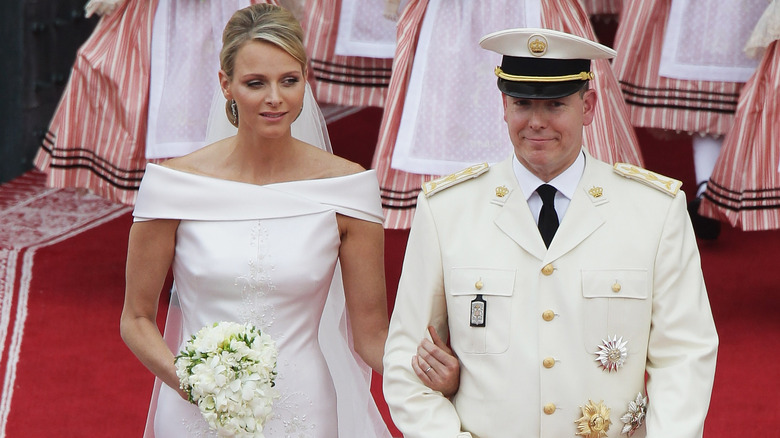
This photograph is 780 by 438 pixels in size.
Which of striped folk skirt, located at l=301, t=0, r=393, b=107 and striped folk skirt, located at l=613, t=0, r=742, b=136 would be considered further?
striped folk skirt, located at l=301, t=0, r=393, b=107

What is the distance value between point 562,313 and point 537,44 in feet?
1.56

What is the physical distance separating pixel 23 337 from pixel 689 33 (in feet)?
8.61

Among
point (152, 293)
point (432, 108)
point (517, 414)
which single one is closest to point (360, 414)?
point (152, 293)

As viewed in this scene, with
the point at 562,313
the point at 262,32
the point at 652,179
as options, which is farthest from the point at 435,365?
the point at 262,32

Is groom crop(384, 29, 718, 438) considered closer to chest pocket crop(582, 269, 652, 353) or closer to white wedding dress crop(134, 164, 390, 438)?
chest pocket crop(582, 269, 652, 353)

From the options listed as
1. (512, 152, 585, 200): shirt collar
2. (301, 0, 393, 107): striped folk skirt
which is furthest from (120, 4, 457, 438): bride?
(301, 0, 393, 107): striped folk skirt

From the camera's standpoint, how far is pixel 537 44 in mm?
2359

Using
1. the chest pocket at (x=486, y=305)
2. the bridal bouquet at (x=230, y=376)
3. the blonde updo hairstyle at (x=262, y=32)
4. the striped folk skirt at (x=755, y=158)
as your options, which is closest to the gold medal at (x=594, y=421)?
the chest pocket at (x=486, y=305)

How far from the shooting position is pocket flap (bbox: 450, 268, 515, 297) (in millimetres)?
2373

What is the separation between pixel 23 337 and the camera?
459 centimetres

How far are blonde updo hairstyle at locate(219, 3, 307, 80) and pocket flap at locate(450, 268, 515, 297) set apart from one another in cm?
63

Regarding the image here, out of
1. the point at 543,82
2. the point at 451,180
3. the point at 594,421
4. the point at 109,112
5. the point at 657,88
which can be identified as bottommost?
the point at 594,421

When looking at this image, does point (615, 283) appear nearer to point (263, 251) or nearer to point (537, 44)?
point (537, 44)

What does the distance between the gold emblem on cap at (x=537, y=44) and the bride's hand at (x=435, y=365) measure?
52 centimetres
